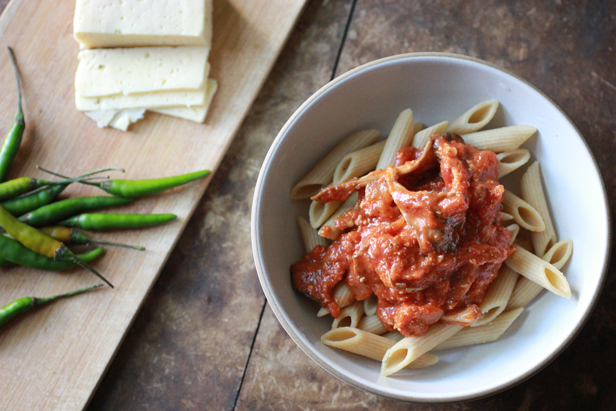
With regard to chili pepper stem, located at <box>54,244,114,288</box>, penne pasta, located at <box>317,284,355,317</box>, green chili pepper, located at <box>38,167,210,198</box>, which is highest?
penne pasta, located at <box>317,284,355,317</box>

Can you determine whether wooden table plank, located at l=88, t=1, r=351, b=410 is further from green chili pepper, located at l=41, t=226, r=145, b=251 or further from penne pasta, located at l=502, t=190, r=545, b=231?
penne pasta, located at l=502, t=190, r=545, b=231

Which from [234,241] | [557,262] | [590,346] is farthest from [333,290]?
[590,346]

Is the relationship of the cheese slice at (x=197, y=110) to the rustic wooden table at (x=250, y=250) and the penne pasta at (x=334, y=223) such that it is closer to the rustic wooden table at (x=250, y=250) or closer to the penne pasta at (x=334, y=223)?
the rustic wooden table at (x=250, y=250)

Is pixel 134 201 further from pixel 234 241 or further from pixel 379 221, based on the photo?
pixel 379 221

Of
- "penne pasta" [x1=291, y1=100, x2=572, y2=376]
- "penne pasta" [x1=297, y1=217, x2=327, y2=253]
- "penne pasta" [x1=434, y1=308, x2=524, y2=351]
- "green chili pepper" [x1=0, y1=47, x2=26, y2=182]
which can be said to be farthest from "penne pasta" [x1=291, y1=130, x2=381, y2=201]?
"green chili pepper" [x1=0, y1=47, x2=26, y2=182]

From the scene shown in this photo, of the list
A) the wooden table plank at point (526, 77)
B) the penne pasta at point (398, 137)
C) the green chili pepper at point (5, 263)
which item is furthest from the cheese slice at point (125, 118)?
the penne pasta at point (398, 137)

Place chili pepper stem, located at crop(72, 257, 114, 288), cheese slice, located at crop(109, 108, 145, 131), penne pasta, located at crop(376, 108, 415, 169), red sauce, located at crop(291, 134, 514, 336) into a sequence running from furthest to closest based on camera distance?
cheese slice, located at crop(109, 108, 145, 131) < chili pepper stem, located at crop(72, 257, 114, 288) < penne pasta, located at crop(376, 108, 415, 169) < red sauce, located at crop(291, 134, 514, 336)
